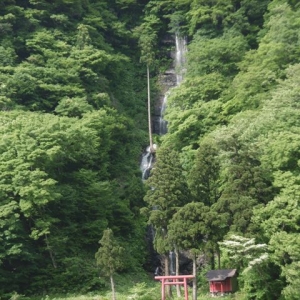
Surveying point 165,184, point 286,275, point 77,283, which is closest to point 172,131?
point 165,184

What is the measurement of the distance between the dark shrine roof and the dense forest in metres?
0.51

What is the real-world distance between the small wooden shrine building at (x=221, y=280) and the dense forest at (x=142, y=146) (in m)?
0.54

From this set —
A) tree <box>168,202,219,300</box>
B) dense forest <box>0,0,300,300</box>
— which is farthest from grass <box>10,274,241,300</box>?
tree <box>168,202,219,300</box>

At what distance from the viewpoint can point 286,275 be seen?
21.1 meters

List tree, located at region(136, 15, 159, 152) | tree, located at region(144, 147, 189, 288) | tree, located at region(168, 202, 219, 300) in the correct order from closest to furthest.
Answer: tree, located at region(168, 202, 219, 300) < tree, located at region(144, 147, 189, 288) < tree, located at region(136, 15, 159, 152)

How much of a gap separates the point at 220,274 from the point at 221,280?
0.96 ft

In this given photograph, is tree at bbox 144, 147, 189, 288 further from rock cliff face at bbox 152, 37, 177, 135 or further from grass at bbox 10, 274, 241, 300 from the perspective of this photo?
rock cliff face at bbox 152, 37, 177, 135

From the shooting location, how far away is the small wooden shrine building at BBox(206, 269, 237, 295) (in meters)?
23.9

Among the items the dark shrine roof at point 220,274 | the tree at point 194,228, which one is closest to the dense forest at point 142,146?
the tree at point 194,228

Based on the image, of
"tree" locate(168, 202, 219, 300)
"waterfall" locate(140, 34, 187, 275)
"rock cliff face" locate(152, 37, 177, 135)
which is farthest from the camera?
"rock cliff face" locate(152, 37, 177, 135)

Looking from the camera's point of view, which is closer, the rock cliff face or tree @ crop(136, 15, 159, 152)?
the rock cliff face

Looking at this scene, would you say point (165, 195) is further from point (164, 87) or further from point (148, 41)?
point (164, 87)

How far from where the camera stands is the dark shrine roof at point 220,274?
23.9m

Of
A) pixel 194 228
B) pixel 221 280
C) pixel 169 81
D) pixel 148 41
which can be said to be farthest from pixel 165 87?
pixel 221 280
